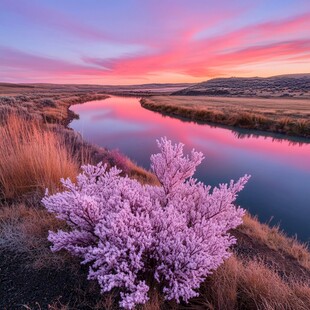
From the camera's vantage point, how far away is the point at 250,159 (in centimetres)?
1538

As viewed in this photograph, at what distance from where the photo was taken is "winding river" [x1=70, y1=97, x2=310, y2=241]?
9156 mm

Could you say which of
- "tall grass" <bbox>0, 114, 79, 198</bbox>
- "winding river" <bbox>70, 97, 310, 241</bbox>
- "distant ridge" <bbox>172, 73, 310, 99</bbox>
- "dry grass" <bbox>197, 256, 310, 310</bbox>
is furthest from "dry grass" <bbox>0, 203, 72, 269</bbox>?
"distant ridge" <bbox>172, 73, 310, 99</bbox>

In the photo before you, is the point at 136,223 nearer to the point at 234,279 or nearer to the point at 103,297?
the point at 103,297

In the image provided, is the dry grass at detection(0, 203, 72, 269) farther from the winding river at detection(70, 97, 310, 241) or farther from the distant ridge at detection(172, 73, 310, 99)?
the distant ridge at detection(172, 73, 310, 99)

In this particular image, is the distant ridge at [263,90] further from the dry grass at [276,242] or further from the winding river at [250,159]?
the dry grass at [276,242]

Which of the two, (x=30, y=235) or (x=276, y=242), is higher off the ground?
(x=30, y=235)

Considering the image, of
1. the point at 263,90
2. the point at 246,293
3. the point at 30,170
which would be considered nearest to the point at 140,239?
the point at 246,293

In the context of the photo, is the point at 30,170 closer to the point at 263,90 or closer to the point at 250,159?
the point at 250,159

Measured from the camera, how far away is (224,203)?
106 inches

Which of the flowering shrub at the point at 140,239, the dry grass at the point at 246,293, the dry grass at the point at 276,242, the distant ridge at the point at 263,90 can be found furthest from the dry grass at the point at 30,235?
the distant ridge at the point at 263,90

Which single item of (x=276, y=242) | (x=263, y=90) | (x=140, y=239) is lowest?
(x=263, y=90)

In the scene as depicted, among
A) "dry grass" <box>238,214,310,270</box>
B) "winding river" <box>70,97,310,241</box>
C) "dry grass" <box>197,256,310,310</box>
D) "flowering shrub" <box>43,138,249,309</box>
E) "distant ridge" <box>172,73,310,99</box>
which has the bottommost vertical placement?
"distant ridge" <box>172,73,310,99</box>

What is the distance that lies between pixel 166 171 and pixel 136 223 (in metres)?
0.98

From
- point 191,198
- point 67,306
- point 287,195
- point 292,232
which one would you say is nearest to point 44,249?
point 67,306
